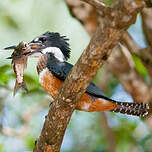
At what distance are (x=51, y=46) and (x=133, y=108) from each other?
40.6 inches

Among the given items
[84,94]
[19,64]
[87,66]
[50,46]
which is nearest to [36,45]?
[50,46]

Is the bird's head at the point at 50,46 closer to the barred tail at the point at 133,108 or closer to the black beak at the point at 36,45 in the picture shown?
the black beak at the point at 36,45

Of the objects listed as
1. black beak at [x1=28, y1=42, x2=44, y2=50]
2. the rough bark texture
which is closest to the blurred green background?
black beak at [x1=28, y1=42, x2=44, y2=50]

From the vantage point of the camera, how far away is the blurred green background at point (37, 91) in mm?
5227

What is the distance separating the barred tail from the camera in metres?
3.88

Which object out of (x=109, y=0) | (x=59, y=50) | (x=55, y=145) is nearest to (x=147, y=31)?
(x=109, y=0)

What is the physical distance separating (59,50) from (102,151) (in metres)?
2.35

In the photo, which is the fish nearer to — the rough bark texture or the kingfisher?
the kingfisher

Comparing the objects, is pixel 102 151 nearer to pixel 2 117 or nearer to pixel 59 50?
pixel 2 117

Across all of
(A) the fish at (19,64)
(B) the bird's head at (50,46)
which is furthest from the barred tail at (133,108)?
(A) the fish at (19,64)

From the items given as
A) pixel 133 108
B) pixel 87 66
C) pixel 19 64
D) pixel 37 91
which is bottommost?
pixel 37 91

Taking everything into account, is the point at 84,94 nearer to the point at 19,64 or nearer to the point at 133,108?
the point at 133,108

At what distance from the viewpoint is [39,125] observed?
7176 millimetres

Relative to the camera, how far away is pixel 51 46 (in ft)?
14.1
